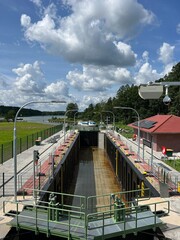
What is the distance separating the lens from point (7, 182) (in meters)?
20.8

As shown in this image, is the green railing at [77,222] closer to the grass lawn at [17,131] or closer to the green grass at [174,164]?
the green grass at [174,164]

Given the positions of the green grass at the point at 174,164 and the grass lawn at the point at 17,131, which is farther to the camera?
the grass lawn at the point at 17,131

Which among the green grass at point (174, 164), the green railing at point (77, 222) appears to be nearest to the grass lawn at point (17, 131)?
the green grass at point (174, 164)

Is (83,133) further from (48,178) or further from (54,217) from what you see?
(54,217)

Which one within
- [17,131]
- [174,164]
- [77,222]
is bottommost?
[77,222]

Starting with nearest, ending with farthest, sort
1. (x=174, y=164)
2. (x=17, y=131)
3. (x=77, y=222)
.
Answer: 1. (x=77, y=222)
2. (x=174, y=164)
3. (x=17, y=131)

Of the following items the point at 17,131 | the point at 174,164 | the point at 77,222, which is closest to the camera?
the point at 77,222

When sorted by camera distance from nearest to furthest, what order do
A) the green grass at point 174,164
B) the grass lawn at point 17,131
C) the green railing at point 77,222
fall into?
the green railing at point 77,222, the green grass at point 174,164, the grass lawn at point 17,131

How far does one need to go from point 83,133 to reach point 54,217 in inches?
2352

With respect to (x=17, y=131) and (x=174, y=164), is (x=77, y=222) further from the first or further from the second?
(x=17, y=131)

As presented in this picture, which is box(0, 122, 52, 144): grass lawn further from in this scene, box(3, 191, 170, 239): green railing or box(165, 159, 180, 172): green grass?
box(3, 191, 170, 239): green railing

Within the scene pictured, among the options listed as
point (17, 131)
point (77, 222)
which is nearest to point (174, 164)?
point (77, 222)

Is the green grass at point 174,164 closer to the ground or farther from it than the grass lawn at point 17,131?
closer to the ground

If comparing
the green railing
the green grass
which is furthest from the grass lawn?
the green railing
